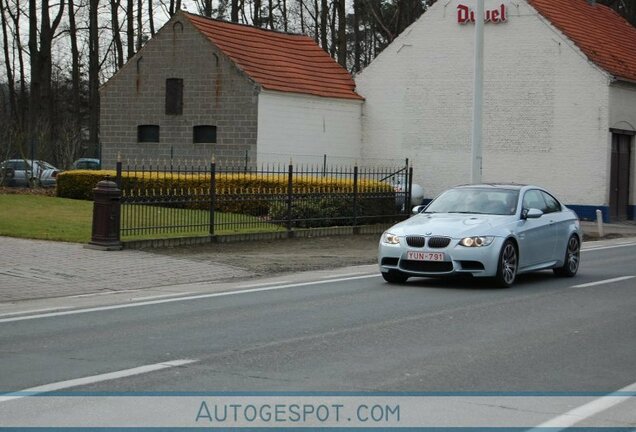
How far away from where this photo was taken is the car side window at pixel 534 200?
15884 mm

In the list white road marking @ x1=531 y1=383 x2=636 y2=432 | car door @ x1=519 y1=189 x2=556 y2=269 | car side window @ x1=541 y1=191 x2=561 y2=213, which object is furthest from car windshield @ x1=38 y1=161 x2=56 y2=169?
white road marking @ x1=531 y1=383 x2=636 y2=432

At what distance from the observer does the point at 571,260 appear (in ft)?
54.9

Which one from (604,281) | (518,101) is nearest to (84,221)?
(604,281)

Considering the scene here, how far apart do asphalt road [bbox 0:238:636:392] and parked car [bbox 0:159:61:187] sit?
892 inches

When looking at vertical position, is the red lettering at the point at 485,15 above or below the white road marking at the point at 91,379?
above

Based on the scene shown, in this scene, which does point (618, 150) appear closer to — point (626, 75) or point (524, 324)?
point (626, 75)

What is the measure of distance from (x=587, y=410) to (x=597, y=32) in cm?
3428

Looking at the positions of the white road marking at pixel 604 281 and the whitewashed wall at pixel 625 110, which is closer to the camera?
the white road marking at pixel 604 281

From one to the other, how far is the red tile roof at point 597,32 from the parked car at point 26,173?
17.8 m

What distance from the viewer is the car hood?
1445cm

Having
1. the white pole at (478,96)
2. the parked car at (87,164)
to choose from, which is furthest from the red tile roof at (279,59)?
the white pole at (478,96)

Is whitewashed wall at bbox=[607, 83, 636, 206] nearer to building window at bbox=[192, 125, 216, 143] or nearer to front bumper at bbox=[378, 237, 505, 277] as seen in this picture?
building window at bbox=[192, 125, 216, 143]

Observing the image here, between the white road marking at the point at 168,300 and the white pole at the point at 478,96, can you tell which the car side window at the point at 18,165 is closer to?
the white pole at the point at 478,96

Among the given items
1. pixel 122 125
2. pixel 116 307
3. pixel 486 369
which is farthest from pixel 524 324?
pixel 122 125
